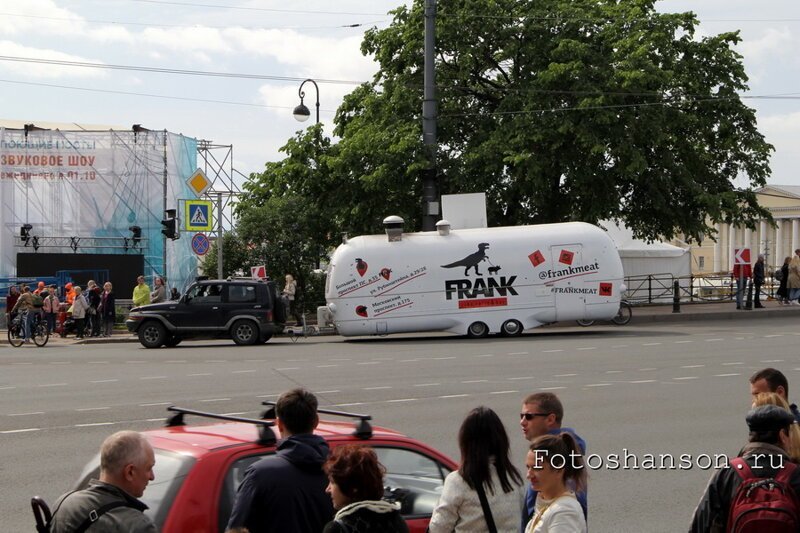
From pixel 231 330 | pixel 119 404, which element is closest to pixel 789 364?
pixel 119 404

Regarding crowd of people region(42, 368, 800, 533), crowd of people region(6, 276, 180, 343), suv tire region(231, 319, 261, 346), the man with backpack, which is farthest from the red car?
crowd of people region(6, 276, 180, 343)

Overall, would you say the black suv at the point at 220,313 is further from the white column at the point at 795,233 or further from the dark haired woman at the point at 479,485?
the white column at the point at 795,233

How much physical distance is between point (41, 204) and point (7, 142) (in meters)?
3.20

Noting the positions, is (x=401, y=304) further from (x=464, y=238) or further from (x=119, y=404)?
(x=119, y=404)

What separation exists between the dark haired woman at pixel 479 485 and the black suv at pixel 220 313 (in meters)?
24.3

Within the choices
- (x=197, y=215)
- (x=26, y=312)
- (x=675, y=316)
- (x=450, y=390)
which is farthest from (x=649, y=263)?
(x=450, y=390)

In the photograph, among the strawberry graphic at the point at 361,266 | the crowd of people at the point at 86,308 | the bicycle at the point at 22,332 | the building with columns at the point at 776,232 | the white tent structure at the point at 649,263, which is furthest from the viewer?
the building with columns at the point at 776,232

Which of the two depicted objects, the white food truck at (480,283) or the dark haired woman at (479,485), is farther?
the white food truck at (480,283)

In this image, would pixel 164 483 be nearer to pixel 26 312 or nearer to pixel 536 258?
pixel 536 258

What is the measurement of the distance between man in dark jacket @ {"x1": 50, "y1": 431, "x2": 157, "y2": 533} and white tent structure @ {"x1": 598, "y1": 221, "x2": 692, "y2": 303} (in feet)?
129

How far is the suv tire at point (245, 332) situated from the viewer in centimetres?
2906

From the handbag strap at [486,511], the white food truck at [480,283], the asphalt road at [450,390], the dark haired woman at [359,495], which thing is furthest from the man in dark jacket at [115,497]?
the white food truck at [480,283]

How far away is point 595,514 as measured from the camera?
9.05 m

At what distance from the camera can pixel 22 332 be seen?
30625 mm
